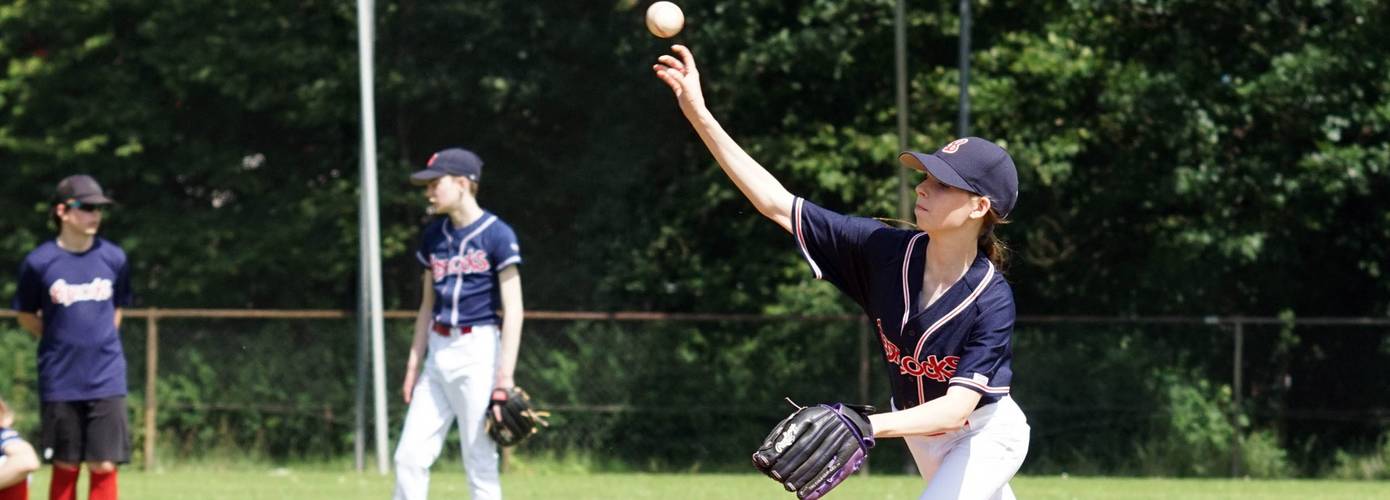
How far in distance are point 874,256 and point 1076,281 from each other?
12.6 m

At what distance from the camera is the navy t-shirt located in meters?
7.48

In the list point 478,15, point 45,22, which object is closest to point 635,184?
point 478,15

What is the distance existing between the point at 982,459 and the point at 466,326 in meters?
3.23

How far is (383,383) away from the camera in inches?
565

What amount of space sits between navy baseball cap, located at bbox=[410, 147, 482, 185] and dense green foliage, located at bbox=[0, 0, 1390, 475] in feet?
25.1

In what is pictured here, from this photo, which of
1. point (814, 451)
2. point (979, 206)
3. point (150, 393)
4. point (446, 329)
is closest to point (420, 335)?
point (446, 329)

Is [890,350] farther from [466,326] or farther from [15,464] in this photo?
[15,464]

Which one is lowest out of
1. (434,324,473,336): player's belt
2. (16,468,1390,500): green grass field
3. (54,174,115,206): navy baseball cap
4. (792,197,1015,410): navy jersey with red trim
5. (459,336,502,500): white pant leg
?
(16,468,1390,500): green grass field

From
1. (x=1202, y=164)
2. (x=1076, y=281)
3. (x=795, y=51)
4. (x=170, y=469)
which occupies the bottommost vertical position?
(x=170, y=469)

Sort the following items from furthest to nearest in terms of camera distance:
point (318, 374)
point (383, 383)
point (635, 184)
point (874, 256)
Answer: point (635, 184), point (318, 374), point (383, 383), point (874, 256)

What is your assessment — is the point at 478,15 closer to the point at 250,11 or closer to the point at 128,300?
the point at 250,11

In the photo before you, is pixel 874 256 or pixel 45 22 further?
pixel 45 22

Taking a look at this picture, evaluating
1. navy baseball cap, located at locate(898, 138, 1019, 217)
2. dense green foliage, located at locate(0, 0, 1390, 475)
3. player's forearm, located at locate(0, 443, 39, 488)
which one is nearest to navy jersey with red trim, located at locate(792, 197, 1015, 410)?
navy baseball cap, located at locate(898, 138, 1019, 217)

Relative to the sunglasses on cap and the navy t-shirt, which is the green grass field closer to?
the navy t-shirt
